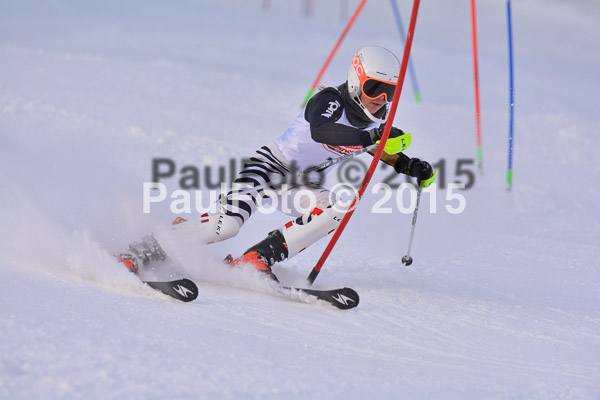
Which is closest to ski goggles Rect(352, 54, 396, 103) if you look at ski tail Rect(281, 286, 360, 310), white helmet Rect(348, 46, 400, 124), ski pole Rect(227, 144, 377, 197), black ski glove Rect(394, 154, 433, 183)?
white helmet Rect(348, 46, 400, 124)

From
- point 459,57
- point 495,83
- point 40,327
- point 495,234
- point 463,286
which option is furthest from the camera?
point 459,57

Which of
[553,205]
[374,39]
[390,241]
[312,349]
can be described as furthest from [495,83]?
[312,349]

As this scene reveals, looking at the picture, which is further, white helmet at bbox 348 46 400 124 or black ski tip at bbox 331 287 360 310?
white helmet at bbox 348 46 400 124

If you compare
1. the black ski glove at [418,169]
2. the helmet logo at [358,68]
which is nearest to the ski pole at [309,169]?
the black ski glove at [418,169]

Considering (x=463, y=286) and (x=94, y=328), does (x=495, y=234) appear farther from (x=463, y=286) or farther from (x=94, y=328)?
(x=94, y=328)

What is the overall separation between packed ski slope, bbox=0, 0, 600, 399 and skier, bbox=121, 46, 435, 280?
17 cm

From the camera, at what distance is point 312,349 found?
273 cm

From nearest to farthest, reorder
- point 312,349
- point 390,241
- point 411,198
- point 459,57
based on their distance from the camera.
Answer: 1. point 312,349
2. point 390,241
3. point 411,198
4. point 459,57

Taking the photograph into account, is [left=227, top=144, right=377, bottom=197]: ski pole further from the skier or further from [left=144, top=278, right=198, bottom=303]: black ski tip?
[left=144, top=278, right=198, bottom=303]: black ski tip

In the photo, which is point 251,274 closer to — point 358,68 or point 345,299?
point 345,299

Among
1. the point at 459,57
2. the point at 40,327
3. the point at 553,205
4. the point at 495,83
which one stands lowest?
the point at 40,327

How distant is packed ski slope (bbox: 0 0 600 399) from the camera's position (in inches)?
95.0

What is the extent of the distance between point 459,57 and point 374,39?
2.49 m

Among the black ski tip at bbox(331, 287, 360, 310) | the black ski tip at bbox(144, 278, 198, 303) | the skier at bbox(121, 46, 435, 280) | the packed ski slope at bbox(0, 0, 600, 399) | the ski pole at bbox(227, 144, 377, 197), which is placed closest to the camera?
the packed ski slope at bbox(0, 0, 600, 399)
